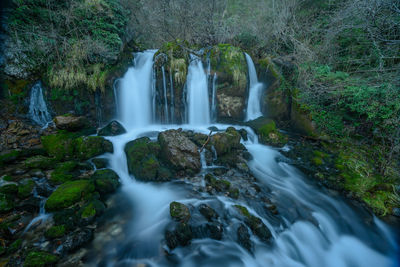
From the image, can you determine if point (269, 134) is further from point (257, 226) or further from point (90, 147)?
point (90, 147)

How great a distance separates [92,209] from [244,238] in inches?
114

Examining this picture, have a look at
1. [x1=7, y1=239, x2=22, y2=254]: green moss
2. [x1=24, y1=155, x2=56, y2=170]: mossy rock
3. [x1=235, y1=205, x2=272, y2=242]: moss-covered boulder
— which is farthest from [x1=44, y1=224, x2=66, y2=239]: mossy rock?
[x1=235, y1=205, x2=272, y2=242]: moss-covered boulder

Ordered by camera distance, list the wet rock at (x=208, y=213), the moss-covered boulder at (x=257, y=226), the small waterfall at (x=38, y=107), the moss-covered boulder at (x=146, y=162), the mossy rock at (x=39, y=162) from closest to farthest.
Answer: the moss-covered boulder at (x=257, y=226) < the wet rock at (x=208, y=213) < the mossy rock at (x=39, y=162) < the moss-covered boulder at (x=146, y=162) < the small waterfall at (x=38, y=107)

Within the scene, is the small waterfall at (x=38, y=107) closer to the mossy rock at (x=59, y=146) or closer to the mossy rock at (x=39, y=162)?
the mossy rock at (x=59, y=146)

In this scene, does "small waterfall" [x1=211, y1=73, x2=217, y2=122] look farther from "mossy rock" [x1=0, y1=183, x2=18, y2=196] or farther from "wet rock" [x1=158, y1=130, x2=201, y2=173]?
"mossy rock" [x1=0, y1=183, x2=18, y2=196]

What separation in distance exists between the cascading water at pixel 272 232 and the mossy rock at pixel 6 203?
1.91 m

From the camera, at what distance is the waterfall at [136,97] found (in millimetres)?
7086

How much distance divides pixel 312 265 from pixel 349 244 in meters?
0.98

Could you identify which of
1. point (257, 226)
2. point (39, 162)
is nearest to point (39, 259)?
point (39, 162)

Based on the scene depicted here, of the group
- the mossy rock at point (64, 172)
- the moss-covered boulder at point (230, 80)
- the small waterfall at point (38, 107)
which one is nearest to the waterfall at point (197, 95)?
the moss-covered boulder at point (230, 80)

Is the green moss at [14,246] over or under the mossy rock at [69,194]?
under

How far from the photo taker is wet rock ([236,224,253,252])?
2818mm

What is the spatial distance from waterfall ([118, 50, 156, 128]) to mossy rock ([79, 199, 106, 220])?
14.1 feet

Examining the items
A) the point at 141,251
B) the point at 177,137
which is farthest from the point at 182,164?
the point at 141,251
